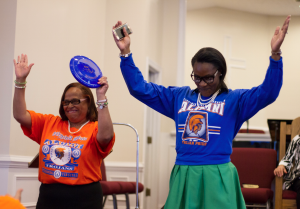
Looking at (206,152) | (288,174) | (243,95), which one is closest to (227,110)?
(243,95)

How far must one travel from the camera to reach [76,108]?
2035 mm

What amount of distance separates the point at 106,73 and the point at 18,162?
1911 millimetres

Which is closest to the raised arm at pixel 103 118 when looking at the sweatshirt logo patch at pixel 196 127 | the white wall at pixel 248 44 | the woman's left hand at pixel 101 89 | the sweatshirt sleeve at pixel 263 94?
the woman's left hand at pixel 101 89

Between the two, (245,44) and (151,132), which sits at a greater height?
(245,44)

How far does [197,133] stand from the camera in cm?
153

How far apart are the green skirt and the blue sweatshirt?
37mm

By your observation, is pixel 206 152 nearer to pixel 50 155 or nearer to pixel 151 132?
pixel 50 155

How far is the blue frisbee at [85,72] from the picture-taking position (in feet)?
5.68

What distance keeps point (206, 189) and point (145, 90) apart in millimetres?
525

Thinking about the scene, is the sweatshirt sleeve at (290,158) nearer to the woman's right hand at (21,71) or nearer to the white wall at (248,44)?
the woman's right hand at (21,71)

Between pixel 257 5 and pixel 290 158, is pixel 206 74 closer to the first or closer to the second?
pixel 290 158

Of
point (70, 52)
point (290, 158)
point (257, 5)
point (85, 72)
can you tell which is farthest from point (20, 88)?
point (257, 5)

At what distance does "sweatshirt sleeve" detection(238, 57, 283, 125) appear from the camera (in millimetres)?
1426

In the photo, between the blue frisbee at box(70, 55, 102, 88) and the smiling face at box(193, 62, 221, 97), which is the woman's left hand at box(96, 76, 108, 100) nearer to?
the blue frisbee at box(70, 55, 102, 88)
